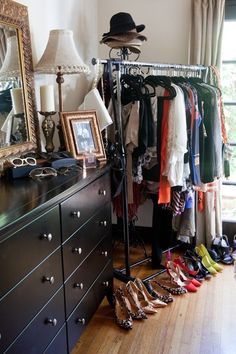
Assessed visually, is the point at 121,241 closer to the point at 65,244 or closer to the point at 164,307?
the point at 164,307

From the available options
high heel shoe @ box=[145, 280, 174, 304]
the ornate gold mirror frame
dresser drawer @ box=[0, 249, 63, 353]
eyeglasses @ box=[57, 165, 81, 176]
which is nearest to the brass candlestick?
the ornate gold mirror frame

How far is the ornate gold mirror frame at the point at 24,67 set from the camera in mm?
1858

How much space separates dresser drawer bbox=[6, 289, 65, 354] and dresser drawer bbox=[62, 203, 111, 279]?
144mm

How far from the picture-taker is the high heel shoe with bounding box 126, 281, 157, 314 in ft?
7.63

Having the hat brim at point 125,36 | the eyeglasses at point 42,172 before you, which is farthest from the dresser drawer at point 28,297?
the hat brim at point 125,36

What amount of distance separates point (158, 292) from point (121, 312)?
0.40m

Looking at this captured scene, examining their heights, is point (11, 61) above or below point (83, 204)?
above

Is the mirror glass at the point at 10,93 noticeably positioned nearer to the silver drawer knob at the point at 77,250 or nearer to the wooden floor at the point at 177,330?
the silver drawer knob at the point at 77,250

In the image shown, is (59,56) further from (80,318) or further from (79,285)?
(80,318)

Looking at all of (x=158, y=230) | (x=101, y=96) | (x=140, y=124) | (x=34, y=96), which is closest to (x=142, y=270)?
(x=158, y=230)

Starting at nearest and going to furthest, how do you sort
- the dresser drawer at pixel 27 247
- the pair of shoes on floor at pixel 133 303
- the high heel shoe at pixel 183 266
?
the dresser drawer at pixel 27 247 < the pair of shoes on floor at pixel 133 303 < the high heel shoe at pixel 183 266

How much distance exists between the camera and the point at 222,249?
307 cm

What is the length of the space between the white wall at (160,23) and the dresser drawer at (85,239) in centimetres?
160

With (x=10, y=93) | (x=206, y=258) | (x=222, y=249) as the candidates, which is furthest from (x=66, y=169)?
(x=222, y=249)
